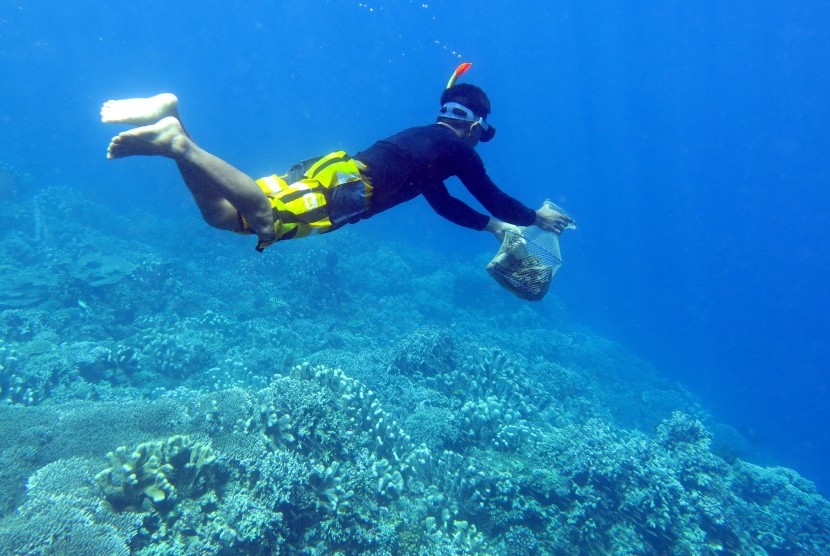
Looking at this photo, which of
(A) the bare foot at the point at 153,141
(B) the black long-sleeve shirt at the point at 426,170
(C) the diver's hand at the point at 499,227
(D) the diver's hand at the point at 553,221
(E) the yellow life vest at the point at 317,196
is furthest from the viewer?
(C) the diver's hand at the point at 499,227

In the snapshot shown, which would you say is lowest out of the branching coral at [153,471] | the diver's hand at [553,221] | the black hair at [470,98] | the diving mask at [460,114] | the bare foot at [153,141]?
the branching coral at [153,471]

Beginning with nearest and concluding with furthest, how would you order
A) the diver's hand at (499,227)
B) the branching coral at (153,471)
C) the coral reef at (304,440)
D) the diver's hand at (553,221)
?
the diver's hand at (553,221), the diver's hand at (499,227), the branching coral at (153,471), the coral reef at (304,440)

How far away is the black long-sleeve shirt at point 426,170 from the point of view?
375cm

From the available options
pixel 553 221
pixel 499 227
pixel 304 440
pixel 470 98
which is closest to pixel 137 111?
pixel 470 98

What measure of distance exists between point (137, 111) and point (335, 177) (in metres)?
1.42

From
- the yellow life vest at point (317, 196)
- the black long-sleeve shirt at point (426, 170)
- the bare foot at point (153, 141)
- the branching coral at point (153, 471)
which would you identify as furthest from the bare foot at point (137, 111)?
the branching coral at point (153, 471)

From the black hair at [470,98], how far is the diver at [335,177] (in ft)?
0.03

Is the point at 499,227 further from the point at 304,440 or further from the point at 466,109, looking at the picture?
the point at 304,440

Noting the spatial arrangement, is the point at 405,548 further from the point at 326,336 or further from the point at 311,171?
the point at 326,336

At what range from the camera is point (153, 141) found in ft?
9.24

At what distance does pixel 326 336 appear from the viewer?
13461 mm

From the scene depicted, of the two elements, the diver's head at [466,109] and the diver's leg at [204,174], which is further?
the diver's head at [466,109]

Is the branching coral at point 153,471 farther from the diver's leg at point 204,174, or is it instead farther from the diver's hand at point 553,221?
the diver's hand at point 553,221

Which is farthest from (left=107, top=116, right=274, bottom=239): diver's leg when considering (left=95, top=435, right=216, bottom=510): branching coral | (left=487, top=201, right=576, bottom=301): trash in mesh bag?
(left=95, top=435, right=216, bottom=510): branching coral
